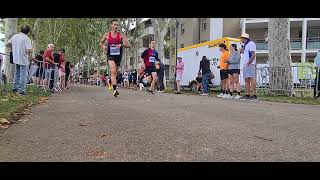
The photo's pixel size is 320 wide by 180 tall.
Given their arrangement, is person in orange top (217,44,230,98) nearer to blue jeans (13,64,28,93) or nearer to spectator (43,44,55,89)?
spectator (43,44,55,89)

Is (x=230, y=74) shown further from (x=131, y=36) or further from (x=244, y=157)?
(x=131, y=36)

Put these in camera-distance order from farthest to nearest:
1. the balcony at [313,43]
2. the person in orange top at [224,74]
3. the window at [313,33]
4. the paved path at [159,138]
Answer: the window at [313,33], the balcony at [313,43], the person in orange top at [224,74], the paved path at [159,138]

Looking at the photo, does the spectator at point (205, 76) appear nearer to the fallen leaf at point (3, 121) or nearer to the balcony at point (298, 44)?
the fallen leaf at point (3, 121)

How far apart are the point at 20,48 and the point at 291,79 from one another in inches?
371

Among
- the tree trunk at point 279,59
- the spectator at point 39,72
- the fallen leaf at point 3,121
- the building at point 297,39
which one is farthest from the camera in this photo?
the building at point 297,39

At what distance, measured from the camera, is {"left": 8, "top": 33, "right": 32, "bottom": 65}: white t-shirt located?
1145 centimetres

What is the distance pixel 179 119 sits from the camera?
6.23 m

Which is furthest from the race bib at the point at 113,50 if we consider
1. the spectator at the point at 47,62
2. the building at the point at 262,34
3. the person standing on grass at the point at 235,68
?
the building at the point at 262,34

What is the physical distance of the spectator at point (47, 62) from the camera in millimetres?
16078

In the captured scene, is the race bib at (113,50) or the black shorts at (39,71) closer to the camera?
the race bib at (113,50)

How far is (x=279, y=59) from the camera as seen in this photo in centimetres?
1714
